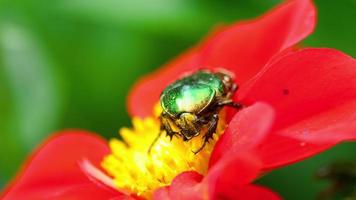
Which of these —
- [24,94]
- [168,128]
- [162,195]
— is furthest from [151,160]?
[24,94]

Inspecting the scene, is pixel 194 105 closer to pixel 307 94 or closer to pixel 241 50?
pixel 307 94

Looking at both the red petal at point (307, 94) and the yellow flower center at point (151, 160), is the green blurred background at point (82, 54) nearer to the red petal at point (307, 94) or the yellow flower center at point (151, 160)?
the yellow flower center at point (151, 160)

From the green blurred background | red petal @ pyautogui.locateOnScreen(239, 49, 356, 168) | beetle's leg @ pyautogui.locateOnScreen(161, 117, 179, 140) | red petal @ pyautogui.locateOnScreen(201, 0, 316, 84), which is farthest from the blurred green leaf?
red petal @ pyautogui.locateOnScreen(239, 49, 356, 168)

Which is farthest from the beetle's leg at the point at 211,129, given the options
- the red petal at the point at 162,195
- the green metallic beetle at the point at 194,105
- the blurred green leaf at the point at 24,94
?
the blurred green leaf at the point at 24,94

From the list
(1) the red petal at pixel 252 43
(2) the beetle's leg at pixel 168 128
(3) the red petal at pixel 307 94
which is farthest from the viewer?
(1) the red petal at pixel 252 43

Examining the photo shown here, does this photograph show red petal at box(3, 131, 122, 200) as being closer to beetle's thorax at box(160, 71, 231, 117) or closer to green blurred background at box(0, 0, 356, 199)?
beetle's thorax at box(160, 71, 231, 117)

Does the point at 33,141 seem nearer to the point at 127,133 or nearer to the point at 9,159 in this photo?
the point at 9,159
